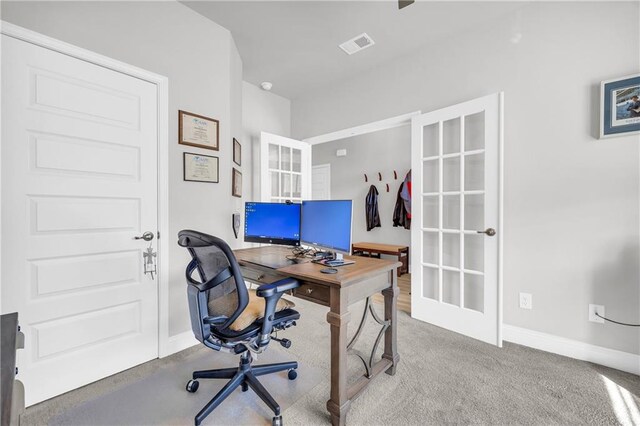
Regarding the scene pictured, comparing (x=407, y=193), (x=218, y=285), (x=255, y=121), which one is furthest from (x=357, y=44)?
(x=407, y=193)

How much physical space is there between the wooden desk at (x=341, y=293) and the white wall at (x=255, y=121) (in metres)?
1.68

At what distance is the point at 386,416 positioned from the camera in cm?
152

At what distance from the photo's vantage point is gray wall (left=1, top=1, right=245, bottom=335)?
1.76 meters

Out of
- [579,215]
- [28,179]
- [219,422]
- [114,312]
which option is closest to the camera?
[219,422]

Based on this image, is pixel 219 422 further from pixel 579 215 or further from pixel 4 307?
pixel 579 215

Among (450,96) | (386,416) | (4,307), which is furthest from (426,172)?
(4,307)

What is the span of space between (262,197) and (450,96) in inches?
89.7

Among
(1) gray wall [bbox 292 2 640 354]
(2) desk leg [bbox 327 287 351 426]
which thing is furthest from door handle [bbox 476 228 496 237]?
(2) desk leg [bbox 327 287 351 426]

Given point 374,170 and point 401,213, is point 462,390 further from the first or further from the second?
point 374,170

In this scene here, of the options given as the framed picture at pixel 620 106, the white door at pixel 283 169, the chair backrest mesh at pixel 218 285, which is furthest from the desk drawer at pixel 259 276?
the framed picture at pixel 620 106

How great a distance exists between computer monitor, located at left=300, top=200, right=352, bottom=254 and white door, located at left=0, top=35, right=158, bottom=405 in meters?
1.17

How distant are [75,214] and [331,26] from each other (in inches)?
98.0

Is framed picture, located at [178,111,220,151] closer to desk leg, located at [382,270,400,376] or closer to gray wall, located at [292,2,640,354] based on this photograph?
desk leg, located at [382,270,400,376]

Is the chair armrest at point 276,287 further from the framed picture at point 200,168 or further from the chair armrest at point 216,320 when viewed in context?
the framed picture at point 200,168
